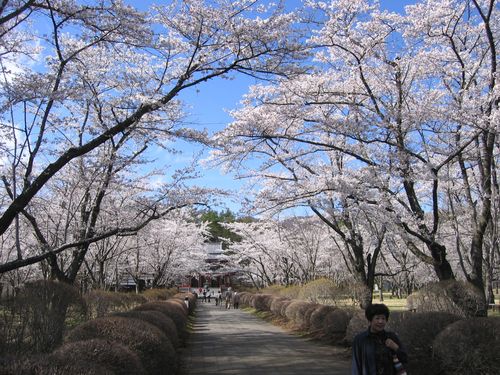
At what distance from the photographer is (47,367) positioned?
10.8 feet

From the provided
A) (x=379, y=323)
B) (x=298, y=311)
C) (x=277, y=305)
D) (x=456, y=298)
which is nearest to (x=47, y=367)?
(x=379, y=323)

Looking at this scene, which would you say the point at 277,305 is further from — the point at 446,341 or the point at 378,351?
the point at 378,351

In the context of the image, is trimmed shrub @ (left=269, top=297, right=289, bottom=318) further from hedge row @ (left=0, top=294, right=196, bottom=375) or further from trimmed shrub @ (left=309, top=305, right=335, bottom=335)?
hedge row @ (left=0, top=294, right=196, bottom=375)

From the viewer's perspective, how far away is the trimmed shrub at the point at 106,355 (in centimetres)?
390

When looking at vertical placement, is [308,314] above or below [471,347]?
below

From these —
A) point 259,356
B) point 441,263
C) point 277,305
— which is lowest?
point 259,356

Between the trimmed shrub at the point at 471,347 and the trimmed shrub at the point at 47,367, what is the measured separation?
454cm

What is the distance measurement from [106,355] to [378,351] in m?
2.36

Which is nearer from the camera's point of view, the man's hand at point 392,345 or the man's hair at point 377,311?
the man's hand at point 392,345

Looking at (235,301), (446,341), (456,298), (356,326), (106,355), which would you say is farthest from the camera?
(235,301)

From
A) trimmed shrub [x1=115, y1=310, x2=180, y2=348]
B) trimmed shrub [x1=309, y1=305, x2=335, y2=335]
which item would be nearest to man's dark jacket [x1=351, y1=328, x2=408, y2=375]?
trimmed shrub [x1=115, y1=310, x2=180, y2=348]

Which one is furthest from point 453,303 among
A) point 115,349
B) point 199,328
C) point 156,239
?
point 156,239

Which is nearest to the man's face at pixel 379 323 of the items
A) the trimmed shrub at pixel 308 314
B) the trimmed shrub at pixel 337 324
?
the trimmed shrub at pixel 337 324

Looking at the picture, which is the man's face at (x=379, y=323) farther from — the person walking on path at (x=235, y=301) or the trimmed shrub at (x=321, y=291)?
the person walking on path at (x=235, y=301)
